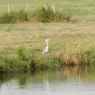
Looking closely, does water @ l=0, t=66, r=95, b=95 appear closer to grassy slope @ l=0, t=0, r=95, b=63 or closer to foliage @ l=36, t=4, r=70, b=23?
grassy slope @ l=0, t=0, r=95, b=63

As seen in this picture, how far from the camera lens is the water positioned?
Answer: 465 inches

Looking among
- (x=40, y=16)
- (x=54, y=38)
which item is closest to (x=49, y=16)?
(x=40, y=16)

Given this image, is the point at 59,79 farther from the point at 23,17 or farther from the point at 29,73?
the point at 23,17

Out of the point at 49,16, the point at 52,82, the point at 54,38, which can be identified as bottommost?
the point at 52,82

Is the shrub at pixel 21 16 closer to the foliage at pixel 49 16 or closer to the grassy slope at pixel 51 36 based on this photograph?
the grassy slope at pixel 51 36

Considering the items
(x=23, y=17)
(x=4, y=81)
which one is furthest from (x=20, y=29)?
(x=4, y=81)

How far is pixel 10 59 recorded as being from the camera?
14391mm

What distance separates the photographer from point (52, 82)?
43.0 feet

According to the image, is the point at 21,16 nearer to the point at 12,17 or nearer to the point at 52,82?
the point at 12,17

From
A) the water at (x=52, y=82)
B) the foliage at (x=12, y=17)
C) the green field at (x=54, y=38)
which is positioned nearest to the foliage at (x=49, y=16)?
the green field at (x=54, y=38)

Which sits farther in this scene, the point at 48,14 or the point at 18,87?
the point at 48,14

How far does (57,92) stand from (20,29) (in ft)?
36.4

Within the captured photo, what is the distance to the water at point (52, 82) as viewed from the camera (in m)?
11.8

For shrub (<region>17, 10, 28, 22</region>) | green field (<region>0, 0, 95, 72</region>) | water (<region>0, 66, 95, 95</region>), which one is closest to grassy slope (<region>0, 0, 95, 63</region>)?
green field (<region>0, 0, 95, 72</region>)
